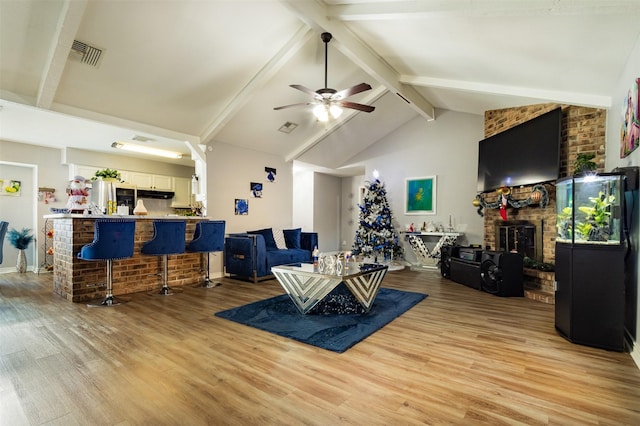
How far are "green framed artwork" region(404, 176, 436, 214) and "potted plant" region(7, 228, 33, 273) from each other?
800cm

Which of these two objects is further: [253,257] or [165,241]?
[253,257]

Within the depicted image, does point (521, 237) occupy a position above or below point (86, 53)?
below

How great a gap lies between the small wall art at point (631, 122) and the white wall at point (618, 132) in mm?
65

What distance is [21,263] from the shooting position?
6160mm

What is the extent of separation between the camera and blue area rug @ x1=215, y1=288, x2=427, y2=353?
2844 millimetres

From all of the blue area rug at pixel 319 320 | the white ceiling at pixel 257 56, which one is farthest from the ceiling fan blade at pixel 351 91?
the blue area rug at pixel 319 320

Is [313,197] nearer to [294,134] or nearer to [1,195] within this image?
[294,134]

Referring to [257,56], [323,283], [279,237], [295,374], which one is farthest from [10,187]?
[295,374]

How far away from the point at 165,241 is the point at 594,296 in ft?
16.2

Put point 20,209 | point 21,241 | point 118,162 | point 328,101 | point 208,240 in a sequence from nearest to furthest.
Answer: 1. point 328,101
2. point 208,240
3. point 21,241
4. point 20,209
5. point 118,162

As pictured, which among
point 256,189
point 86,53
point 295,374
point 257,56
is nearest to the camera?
point 295,374

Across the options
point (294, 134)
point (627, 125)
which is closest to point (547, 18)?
point (627, 125)

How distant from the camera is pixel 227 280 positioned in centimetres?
566

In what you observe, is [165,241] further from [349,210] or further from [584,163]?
[349,210]
